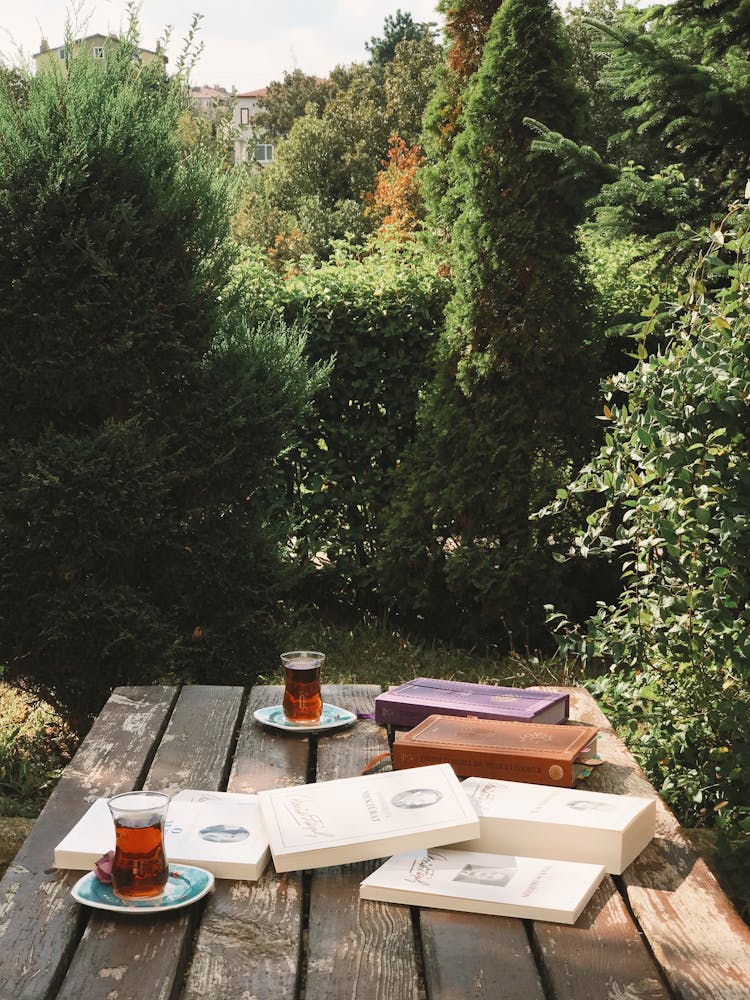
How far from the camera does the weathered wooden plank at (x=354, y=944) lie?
125 cm

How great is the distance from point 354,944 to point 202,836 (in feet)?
1.17

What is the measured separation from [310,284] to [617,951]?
4.53 m

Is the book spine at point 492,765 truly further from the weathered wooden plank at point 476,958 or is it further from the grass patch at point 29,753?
the grass patch at point 29,753

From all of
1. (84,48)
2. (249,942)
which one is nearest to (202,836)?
(249,942)

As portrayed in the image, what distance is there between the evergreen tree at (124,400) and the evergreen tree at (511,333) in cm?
112

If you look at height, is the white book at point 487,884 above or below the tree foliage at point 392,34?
below

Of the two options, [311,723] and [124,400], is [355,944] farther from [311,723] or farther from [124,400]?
[124,400]

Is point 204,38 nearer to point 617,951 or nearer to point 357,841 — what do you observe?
point 357,841

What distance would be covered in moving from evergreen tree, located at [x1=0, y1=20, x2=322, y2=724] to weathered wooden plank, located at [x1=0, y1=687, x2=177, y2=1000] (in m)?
1.44

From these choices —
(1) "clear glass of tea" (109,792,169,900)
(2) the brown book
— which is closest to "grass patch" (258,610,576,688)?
(2) the brown book

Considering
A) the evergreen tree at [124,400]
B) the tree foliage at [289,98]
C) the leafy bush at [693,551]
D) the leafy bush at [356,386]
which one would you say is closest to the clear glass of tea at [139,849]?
the leafy bush at [693,551]

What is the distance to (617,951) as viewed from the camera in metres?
1.33

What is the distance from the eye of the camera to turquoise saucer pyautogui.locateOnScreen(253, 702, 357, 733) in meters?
2.18

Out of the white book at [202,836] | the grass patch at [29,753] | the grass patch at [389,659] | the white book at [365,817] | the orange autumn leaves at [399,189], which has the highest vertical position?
the orange autumn leaves at [399,189]
